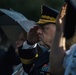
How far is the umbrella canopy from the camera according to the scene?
6.34 meters

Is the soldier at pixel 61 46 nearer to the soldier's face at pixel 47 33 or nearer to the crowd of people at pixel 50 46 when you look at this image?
the crowd of people at pixel 50 46

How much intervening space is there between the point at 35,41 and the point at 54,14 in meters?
0.33

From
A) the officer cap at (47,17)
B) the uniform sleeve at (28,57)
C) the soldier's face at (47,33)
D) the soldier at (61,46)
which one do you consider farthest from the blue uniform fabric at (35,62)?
the soldier at (61,46)

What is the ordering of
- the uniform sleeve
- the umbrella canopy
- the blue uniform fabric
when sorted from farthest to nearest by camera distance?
1. the umbrella canopy
2. the uniform sleeve
3. the blue uniform fabric

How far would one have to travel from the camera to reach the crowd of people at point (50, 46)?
4324mm

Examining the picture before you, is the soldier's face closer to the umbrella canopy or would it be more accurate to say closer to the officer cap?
the officer cap

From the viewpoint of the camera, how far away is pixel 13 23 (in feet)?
22.6

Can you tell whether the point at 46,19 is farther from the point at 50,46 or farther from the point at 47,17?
the point at 50,46

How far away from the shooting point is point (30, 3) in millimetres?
13227

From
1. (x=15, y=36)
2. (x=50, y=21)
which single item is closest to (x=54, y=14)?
(x=50, y=21)

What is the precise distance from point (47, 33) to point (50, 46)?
14cm

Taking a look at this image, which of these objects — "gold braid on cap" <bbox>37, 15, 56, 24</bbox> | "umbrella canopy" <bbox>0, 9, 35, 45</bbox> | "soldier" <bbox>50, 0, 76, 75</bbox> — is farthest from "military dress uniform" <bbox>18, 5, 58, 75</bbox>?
"soldier" <bbox>50, 0, 76, 75</bbox>

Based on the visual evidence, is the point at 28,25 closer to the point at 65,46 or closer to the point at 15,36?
the point at 15,36

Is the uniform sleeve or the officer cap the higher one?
the officer cap
